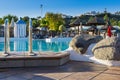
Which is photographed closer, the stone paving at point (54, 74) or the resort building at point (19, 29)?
the stone paving at point (54, 74)

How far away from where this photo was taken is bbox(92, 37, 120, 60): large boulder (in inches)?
257

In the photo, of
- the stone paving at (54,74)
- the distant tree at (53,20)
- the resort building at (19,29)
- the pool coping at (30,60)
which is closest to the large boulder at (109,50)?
the stone paving at (54,74)

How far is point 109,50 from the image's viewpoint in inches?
261

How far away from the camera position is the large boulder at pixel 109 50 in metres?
6.53

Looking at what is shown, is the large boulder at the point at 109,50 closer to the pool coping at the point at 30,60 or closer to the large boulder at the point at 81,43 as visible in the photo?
the large boulder at the point at 81,43

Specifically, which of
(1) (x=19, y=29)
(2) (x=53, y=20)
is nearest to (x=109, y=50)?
(1) (x=19, y=29)

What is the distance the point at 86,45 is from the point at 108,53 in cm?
149

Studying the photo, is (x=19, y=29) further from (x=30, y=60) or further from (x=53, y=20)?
(x=30, y=60)

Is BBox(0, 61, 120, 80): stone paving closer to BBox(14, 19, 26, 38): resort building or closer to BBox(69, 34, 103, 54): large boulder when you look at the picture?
BBox(69, 34, 103, 54): large boulder

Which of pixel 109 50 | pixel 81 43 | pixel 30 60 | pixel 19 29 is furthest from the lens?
pixel 19 29

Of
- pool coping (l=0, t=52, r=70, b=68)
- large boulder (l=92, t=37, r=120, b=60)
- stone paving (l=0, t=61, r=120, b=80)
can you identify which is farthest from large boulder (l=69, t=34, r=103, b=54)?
stone paving (l=0, t=61, r=120, b=80)

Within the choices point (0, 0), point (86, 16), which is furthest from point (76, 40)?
point (86, 16)

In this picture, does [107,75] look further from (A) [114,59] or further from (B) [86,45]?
(B) [86,45]

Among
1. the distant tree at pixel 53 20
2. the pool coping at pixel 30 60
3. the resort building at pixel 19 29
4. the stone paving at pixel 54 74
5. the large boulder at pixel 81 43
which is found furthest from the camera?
the distant tree at pixel 53 20
